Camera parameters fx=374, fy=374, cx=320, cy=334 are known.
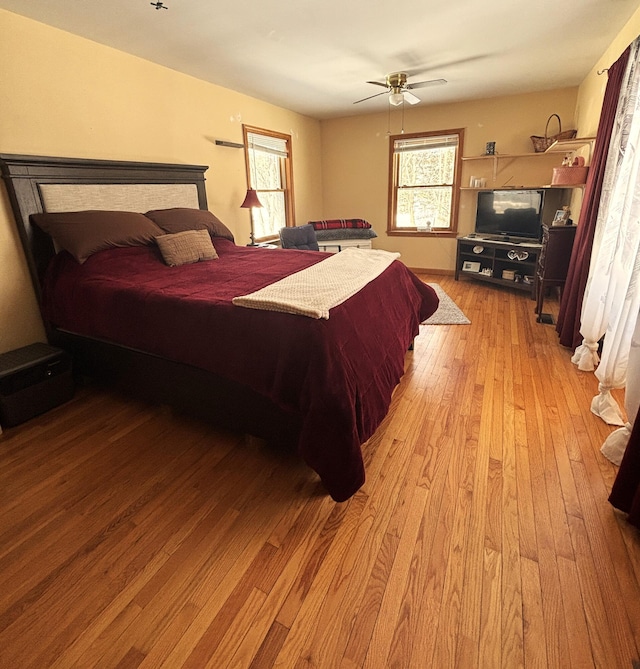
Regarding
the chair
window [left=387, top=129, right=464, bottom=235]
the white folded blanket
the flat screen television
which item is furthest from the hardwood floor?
window [left=387, top=129, right=464, bottom=235]

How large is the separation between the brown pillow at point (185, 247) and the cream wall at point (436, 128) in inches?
142

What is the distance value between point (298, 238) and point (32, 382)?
10.2 feet

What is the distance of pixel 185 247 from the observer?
9.38ft

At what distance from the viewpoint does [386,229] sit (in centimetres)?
599

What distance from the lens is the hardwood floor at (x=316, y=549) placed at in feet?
3.68

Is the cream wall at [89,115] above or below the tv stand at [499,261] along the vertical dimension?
above

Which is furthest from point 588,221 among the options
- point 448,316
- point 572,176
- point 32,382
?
point 32,382

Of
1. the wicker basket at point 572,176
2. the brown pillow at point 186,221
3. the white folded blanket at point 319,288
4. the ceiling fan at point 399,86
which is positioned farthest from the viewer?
the ceiling fan at point 399,86

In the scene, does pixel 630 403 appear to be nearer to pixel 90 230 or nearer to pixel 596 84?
pixel 90 230

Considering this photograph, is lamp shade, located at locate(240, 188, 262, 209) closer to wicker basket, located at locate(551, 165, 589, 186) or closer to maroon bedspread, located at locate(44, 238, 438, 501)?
maroon bedspread, located at locate(44, 238, 438, 501)

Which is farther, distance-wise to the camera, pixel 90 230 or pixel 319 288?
pixel 90 230

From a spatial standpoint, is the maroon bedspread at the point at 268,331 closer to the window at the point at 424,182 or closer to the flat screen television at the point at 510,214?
the flat screen television at the point at 510,214

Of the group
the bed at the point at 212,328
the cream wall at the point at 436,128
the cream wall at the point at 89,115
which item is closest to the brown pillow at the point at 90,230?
the bed at the point at 212,328

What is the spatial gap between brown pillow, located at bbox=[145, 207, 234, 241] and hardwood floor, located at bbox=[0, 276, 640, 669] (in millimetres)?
1655
